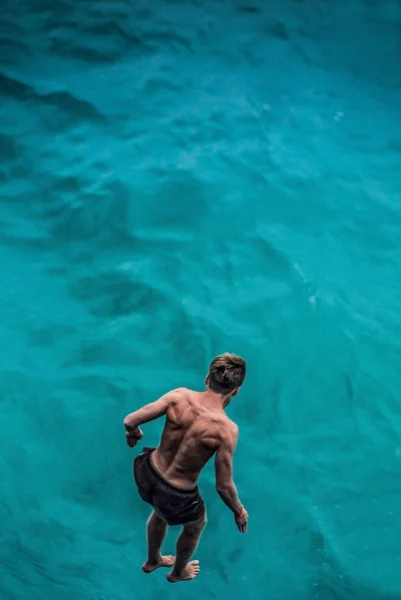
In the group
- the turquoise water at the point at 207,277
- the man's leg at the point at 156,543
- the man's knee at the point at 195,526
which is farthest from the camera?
the turquoise water at the point at 207,277

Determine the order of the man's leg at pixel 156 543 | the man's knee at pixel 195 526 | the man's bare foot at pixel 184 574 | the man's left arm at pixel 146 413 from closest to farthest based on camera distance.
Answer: the man's left arm at pixel 146 413
the man's knee at pixel 195 526
the man's leg at pixel 156 543
the man's bare foot at pixel 184 574

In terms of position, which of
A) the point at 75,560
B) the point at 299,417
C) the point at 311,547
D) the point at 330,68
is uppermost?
the point at 330,68

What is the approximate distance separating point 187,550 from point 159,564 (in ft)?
1.09

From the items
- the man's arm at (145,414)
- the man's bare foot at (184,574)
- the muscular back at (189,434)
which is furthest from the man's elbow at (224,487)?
the man's bare foot at (184,574)

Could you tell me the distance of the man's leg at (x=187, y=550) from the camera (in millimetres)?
3330

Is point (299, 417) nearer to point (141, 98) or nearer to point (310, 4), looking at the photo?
point (141, 98)

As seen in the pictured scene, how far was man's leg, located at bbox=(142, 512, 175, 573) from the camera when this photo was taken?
135 inches

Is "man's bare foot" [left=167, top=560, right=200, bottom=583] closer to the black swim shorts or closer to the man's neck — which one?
the black swim shorts

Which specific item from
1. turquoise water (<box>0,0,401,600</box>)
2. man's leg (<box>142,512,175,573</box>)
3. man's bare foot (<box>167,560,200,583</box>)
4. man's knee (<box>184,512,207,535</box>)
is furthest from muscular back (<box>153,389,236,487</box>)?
turquoise water (<box>0,0,401,600</box>)

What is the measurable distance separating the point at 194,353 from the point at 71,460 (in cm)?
112

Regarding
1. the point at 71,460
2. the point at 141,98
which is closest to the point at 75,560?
the point at 71,460

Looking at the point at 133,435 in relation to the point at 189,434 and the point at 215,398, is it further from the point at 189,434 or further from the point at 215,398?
the point at 215,398

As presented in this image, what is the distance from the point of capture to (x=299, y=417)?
4.70 meters

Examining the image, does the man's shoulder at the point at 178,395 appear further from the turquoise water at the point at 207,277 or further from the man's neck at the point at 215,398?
the turquoise water at the point at 207,277
